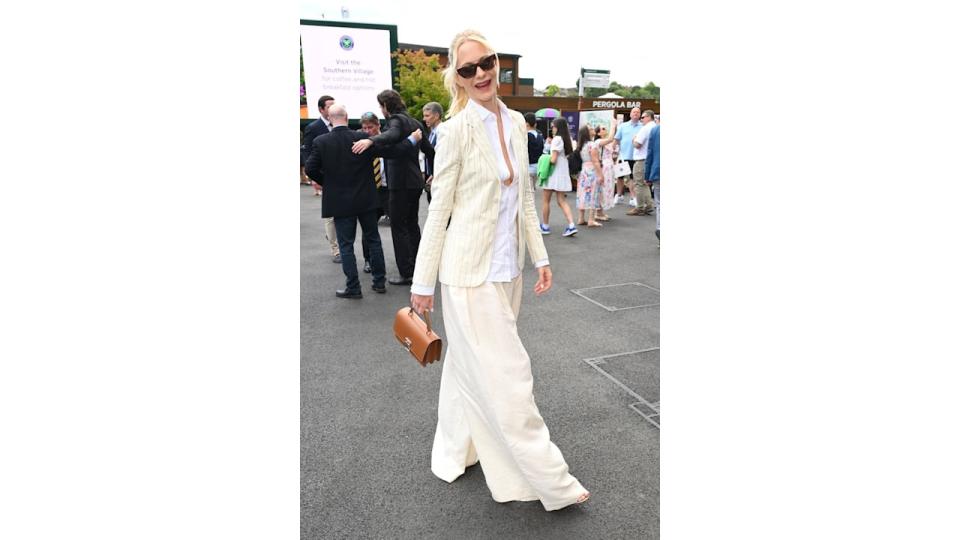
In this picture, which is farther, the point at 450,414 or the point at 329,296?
the point at 329,296

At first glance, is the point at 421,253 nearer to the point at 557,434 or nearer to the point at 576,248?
the point at 557,434

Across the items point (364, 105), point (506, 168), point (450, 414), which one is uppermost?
point (364, 105)

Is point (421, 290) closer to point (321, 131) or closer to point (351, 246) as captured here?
point (351, 246)

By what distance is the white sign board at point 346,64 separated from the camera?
8.15 metres

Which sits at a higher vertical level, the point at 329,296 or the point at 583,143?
the point at 583,143

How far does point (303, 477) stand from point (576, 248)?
673 centimetres

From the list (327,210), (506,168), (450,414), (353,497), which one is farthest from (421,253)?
(327,210)

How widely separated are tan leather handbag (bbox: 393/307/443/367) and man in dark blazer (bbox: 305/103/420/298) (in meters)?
3.83

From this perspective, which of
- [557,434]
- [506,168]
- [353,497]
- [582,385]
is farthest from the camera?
[582,385]

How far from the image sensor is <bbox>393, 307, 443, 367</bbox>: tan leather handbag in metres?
2.79

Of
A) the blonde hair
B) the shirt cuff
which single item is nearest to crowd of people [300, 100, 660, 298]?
the blonde hair

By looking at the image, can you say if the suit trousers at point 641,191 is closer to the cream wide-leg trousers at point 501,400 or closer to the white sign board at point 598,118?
the white sign board at point 598,118

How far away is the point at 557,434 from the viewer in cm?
338

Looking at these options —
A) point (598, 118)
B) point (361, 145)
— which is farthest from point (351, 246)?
point (598, 118)
